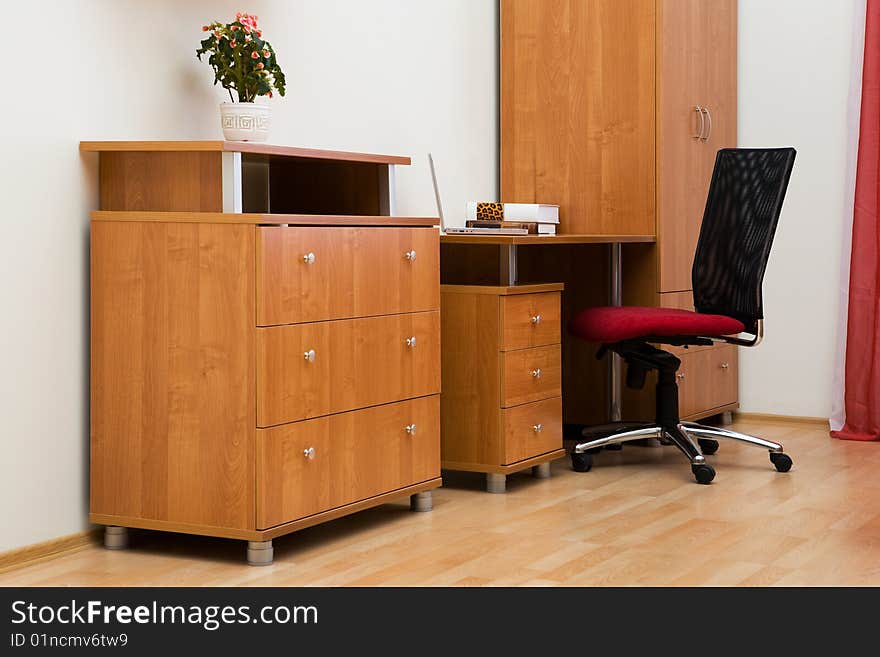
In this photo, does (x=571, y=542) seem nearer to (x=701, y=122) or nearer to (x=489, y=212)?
(x=489, y=212)

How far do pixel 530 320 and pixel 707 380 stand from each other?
47.4 inches

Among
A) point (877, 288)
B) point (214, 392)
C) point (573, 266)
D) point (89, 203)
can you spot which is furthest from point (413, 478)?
point (877, 288)

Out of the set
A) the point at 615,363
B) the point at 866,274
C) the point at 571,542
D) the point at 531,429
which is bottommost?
the point at 571,542

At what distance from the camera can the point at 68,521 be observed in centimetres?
284

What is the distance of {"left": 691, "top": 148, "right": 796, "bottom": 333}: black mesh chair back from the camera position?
12.5 ft

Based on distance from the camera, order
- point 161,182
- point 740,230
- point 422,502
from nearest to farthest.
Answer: point 161,182
point 422,502
point 740,230

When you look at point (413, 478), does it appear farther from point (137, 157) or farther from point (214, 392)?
point (137, 157)

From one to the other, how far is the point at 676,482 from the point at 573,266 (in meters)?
1.01

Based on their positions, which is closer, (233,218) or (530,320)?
(233,218)

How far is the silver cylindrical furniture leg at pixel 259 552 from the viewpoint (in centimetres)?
269

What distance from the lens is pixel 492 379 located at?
11.4 ft

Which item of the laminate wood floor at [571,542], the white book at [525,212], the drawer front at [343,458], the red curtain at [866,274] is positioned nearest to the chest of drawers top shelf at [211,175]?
the drawer front at [343,458]

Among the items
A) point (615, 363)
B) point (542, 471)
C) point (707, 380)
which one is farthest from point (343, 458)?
point (707, 380)

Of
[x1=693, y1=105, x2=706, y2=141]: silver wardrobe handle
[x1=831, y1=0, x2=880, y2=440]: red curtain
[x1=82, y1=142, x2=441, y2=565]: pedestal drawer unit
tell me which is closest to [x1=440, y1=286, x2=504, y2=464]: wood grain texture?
[x1=82, y1=142, x2=441, y2=565]: pedestal drawer unit
